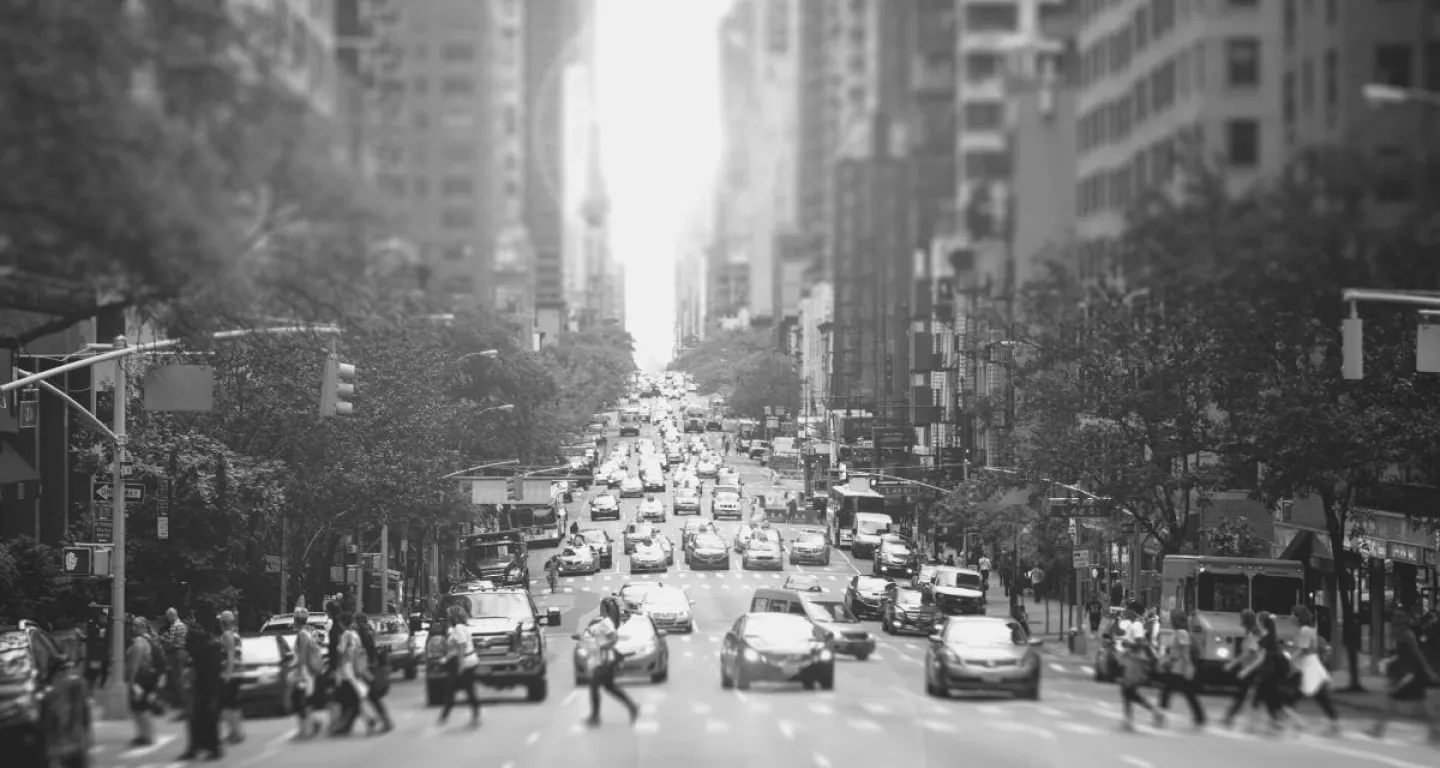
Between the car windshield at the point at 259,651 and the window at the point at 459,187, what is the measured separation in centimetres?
2166

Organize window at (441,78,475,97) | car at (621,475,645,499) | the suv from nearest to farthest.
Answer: window at (441,78,475,97) → the suv → car at (621,475,645,499)

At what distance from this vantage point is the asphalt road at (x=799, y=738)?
24.2m

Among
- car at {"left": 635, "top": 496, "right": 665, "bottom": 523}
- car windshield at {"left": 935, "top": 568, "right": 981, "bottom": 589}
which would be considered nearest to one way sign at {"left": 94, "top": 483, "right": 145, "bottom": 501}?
car windshield at {"left": 935, "top": 568, "right": 981, "bottom": 589}

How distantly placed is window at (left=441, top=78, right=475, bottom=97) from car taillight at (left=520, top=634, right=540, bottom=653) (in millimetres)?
23198

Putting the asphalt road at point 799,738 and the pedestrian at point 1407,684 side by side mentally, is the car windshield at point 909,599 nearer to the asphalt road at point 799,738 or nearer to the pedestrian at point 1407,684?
the asphalt road at point 799,738

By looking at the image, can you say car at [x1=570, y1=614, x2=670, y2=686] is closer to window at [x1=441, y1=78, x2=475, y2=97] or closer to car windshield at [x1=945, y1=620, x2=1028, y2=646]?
car windshield at [x1=945, y1=620, x2=1028, y2=646]

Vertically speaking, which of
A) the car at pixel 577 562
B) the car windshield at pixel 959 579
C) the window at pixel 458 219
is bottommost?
the car at pixel 577 562

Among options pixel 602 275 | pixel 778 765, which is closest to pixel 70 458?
pixel 778 765

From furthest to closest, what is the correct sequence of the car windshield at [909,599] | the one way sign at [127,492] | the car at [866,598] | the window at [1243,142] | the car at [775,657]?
the car at [866,598]
the car windshield at [909,599]
the one way sign at [127,492]
the car at [775,657]
the window at [1243,142]

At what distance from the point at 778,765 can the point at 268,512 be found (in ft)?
111

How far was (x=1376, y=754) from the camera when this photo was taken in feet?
80.8

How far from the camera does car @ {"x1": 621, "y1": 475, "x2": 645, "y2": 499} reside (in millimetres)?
138000

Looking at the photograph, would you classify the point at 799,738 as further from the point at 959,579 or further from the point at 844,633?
the point at 959,579

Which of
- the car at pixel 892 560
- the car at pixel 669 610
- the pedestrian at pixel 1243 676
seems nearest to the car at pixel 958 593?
the car at pixel 669 610
